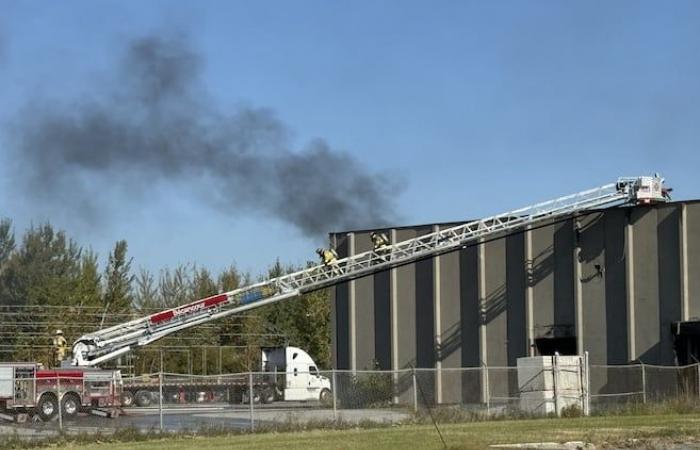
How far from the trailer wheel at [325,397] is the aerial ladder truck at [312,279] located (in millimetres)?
4160

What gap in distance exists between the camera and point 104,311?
214 feet

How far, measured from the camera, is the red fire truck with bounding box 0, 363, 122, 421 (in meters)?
38.8

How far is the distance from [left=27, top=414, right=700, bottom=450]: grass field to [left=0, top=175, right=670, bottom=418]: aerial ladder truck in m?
15.0

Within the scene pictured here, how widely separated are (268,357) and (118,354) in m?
11.8

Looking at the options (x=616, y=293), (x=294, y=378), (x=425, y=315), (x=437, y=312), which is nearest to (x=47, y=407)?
(x=294, y=378)

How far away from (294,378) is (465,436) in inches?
1156

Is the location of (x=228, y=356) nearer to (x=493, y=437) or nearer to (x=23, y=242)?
(x=23, y=242)

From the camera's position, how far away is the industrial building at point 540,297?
38.2 m

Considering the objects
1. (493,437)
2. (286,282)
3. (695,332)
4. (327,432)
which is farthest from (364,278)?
(493,437)

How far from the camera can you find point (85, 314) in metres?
64.6

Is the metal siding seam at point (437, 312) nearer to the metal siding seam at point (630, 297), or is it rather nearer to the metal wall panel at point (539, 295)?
the metal wall panel at point (539, 295)

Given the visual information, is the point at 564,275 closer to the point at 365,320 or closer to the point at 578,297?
the point at 578,297

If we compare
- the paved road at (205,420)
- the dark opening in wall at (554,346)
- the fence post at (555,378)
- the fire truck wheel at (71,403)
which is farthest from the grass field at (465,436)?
the fire truck wheel at (71,403)

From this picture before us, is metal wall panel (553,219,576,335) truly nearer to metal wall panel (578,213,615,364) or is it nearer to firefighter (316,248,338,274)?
metal wall panel (578,213,615,364)
